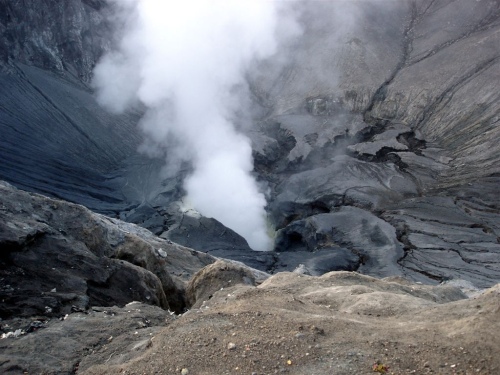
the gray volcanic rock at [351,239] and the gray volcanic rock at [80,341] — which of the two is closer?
the gray volcanic rock at [80,341]

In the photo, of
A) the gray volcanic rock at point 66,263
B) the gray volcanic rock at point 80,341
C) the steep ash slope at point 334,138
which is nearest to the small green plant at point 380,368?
the gray volcanic rock at point 80,341

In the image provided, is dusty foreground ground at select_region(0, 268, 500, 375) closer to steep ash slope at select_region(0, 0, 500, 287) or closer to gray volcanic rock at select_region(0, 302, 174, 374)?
gray volcanic rock at select_region(0, 302, 174, 374)

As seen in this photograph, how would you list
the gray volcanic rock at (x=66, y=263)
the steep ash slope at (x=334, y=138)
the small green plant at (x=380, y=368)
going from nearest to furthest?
the small green plant at (x=380, y=368), the gray volcanic rock at (x=66, y=263), the steep ash slope at (x=334, y=138)

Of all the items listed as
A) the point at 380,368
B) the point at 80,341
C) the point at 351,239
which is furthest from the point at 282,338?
the point at 351,239

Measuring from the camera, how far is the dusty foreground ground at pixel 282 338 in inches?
197

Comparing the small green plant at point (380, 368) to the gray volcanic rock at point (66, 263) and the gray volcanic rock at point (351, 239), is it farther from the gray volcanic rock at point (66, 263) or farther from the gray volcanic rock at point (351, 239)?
the gray volcanic rock at point (351, 239)

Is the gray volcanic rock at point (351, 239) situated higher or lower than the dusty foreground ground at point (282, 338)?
higher

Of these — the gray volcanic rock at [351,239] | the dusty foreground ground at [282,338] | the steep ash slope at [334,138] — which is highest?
the steep ash slope at [334,138]

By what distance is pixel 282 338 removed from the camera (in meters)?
5.57

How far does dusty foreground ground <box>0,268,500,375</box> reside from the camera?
16.4 ft

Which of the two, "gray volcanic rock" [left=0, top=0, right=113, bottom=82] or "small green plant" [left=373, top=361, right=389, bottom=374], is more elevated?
"gray volcanic rock" [left=0, top=0, right=113, bottom=82]

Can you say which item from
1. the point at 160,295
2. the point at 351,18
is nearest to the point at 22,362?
the point at 160,295

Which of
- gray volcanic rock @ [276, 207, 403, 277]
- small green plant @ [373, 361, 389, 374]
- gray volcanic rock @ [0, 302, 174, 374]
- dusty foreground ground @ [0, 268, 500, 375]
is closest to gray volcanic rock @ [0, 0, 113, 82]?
gray volcanic rock @ [276, 207, 403, 277]

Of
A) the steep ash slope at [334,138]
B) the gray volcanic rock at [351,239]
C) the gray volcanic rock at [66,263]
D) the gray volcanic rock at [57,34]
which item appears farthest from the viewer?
the gray volcanic rock at [57,34]
